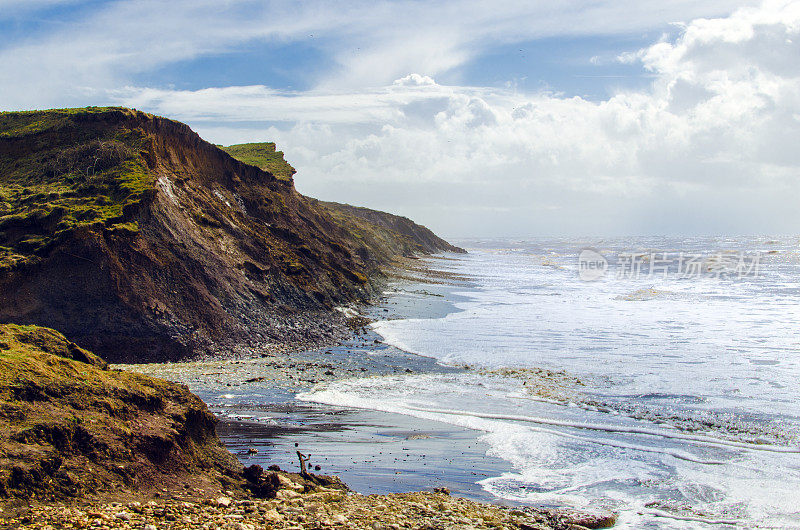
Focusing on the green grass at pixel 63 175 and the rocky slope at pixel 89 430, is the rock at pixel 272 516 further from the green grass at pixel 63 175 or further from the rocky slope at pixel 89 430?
the green grass at pixel 63 175

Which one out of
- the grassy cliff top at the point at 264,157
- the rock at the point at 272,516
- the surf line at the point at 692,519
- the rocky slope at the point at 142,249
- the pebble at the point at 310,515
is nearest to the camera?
the pebble at the point at 310,515

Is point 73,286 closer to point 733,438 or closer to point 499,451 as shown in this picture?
point 499,451

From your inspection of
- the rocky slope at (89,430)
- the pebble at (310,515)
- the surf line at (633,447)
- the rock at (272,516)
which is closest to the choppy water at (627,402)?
the surf line at (633,447)

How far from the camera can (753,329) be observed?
83.5 ft

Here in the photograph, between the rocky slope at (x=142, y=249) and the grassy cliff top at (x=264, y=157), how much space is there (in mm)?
12007

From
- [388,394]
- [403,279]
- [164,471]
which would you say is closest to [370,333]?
[388,394]

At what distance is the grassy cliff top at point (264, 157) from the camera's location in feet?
156

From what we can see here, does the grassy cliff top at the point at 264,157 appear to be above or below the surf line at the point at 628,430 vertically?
above

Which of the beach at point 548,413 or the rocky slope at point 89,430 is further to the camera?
the beach at point 548,413

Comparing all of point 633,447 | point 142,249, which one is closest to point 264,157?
point 142,249

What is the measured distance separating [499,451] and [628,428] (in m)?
3.54

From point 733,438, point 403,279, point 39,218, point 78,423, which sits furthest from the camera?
point 403,279

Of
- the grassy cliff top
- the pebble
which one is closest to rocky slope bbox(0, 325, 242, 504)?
the pebble

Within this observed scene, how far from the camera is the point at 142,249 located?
2100 centimetres
